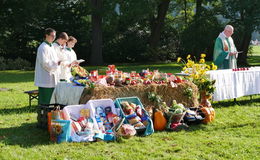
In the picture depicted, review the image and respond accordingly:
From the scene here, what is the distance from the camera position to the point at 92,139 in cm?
660

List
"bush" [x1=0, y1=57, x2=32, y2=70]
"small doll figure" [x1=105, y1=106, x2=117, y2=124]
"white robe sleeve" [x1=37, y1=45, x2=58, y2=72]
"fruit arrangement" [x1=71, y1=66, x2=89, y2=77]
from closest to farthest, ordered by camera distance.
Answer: "small doll figure" [x1=105, y1=106, x2=117, y2=124] < "white robe sleeve" [x1=37, y1=45, x2=58, y2=72] < "fruit arrangement" [x1=71, y1=66, x2=89, y2=77] < "bush" [x1=0, y1=57, x2=32, y2=70]

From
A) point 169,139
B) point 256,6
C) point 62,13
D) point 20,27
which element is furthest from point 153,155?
point 62,13

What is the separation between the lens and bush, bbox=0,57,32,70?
83.2 feet

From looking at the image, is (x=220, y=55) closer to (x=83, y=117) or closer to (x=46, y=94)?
(x=46, y=94)

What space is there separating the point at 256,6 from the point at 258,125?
16295 mm

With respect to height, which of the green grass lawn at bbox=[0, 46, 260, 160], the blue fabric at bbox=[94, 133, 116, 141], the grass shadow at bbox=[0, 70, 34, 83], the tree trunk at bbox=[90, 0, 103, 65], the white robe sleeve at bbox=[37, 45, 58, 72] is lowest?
the green grass lawn at bbox=[0, 46, 260, 160]

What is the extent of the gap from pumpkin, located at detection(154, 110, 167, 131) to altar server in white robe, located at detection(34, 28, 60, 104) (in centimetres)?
223

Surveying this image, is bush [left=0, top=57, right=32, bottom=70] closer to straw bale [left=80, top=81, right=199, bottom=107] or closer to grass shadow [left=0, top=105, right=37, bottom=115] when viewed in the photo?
grass shadow [left=0, top=105, right=37, bottom=115]

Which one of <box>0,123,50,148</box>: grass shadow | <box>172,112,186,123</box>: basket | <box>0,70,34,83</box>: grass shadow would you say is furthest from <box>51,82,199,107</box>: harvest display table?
<box>0,70,34,83</box>: grass shadow

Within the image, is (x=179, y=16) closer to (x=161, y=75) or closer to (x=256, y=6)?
(x=256, y=6)

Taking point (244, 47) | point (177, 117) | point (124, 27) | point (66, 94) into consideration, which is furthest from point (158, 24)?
point (66, 94)

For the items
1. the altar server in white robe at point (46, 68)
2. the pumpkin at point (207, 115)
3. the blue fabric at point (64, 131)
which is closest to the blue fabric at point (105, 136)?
the blue fabric at point (64, 131)

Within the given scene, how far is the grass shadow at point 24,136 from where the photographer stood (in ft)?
21.4

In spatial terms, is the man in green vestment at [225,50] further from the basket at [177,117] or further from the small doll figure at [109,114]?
the small doll figure at [109,114]
